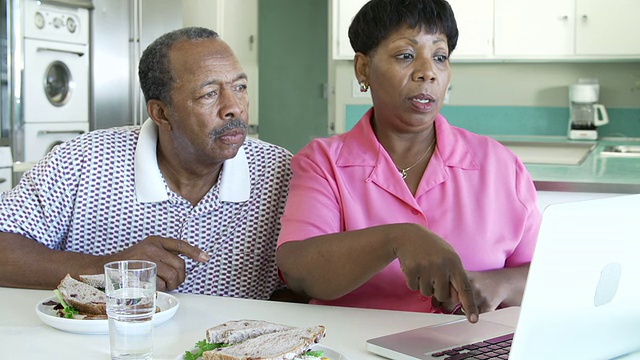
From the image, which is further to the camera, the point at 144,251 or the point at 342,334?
the point at 144,251

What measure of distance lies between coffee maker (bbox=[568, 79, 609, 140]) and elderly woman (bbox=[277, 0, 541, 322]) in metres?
2.93

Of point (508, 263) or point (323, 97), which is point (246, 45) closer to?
point (323, 97)

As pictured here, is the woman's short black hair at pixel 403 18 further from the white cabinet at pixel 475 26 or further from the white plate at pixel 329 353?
the white cabinet at pixel 475 26

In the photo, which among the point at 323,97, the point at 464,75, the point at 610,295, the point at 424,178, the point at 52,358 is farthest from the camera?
the point at 323,97

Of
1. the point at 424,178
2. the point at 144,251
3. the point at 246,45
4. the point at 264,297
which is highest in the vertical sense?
the point at 246,45

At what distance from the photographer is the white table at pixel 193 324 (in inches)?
48.0

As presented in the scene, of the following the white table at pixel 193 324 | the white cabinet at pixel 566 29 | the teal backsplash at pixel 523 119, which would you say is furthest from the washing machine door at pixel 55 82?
the white table at pixel 193 324

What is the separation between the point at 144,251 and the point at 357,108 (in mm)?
3458

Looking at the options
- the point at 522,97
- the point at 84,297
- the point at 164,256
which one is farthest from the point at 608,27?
the point at 84,297

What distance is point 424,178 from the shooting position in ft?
5.37

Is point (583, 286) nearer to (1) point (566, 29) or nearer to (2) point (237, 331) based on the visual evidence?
(2) point (237, 331)

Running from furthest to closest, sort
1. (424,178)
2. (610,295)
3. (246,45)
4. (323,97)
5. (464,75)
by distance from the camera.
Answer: (323,97) → (246,45) → (464,75) → (424,178) → (610,295)

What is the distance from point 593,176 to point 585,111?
1.75m

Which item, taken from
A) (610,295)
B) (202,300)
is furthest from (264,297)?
(610,295)
